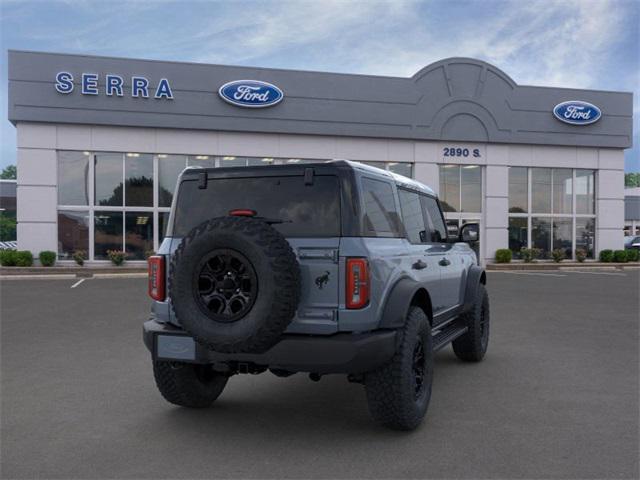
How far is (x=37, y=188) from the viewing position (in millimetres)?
22219

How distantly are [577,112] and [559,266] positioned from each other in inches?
299

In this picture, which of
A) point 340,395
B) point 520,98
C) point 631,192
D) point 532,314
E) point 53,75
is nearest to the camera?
point 340,395

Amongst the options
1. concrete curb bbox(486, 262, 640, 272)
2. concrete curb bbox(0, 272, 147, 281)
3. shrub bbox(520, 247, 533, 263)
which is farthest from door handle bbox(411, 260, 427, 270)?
shrub bbox(520, 247, 533, 263)

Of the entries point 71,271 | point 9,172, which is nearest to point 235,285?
point 71,271

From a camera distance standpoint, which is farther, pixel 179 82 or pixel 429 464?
pixel 179 82

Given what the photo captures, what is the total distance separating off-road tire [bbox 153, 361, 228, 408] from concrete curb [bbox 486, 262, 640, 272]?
Result: 21.7m

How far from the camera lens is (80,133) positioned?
74.1ft

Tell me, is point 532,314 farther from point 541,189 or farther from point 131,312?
point 541,189

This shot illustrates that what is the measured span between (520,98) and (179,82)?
15564mm

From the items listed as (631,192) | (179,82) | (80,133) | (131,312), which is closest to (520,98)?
(179,82)

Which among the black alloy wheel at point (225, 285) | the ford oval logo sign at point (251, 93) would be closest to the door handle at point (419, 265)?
the black alloy wheel at point (225, 285)

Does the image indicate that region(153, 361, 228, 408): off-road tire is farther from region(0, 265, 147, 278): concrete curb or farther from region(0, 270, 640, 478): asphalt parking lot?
region(0, 265, 147, 278): concrete curb

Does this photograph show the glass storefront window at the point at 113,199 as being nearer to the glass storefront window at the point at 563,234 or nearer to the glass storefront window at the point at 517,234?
the glass storefront window at the point at 517,234

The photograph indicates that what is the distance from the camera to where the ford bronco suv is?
12.7 feet
